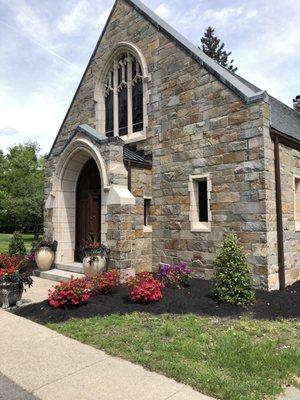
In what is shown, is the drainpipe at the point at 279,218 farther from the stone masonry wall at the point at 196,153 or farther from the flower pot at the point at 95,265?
the flower pot at the point at 95,265

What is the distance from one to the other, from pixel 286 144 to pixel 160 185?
3.94m

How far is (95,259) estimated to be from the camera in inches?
345

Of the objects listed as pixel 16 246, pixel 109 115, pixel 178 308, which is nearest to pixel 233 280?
pixel 178 308

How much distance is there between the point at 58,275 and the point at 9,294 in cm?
294

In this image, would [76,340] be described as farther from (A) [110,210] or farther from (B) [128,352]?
(A) [110,210]

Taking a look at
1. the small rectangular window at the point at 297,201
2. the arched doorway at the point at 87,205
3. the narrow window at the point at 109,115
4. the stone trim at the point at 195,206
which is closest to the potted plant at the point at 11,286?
the arched doorway at the point at 87,205

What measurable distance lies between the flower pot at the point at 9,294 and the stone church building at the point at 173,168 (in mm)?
2531

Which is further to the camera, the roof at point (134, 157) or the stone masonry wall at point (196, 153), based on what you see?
the roof at point (134, 157)

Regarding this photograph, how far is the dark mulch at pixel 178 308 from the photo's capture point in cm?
645

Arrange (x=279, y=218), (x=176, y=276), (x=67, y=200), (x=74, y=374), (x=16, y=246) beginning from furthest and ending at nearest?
(x=16, y=246) < (x=67, y=200) < (x=176, y=276) < (x=279, y=218) < (x=74, y=374)

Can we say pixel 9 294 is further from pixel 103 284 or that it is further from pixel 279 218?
pixel 279 218

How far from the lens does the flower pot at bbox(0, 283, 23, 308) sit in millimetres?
7195

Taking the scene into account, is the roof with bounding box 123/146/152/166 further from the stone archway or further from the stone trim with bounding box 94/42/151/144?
the stone archway

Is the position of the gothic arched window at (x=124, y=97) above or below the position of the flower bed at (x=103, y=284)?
above
